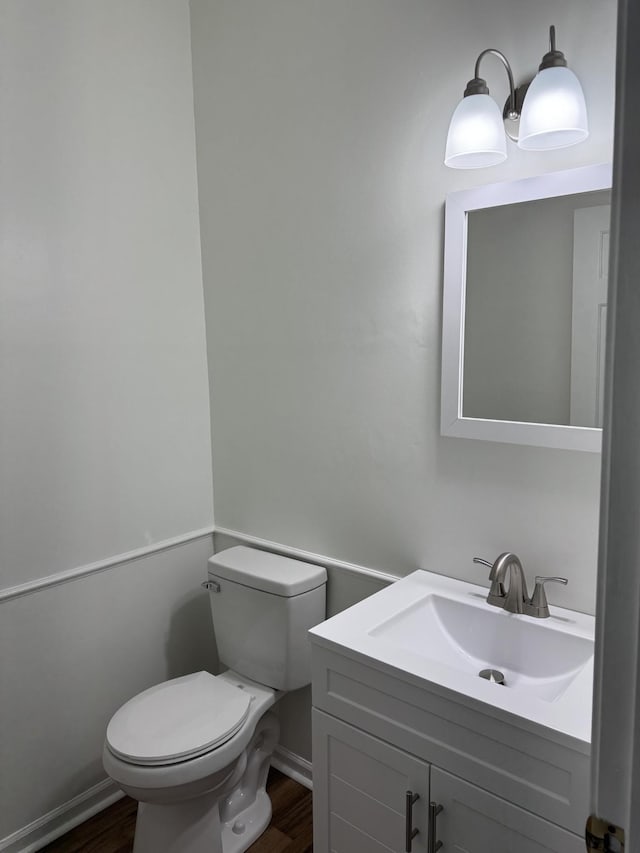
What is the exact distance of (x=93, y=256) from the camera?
1.85 metres

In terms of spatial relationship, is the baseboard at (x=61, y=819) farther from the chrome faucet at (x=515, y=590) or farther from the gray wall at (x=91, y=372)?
the chrome faucet at (x=515, y=590)

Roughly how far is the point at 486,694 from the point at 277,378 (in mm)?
1184

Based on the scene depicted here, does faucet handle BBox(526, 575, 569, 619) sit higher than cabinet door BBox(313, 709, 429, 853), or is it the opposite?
faucet handle BBox(526, 575, 569, 619)

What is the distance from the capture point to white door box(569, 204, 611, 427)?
50.2 inches

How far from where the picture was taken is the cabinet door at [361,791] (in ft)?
3.98

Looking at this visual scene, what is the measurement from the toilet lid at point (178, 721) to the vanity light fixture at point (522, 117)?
154 centimetres

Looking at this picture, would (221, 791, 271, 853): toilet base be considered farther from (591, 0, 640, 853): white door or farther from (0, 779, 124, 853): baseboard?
(591, 0, 640, 853): white door

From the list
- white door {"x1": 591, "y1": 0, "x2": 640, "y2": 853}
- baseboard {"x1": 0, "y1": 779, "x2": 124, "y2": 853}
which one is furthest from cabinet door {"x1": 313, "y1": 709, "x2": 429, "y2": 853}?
baseboard {"x1": 0, "y1": 779, "x2": 124, "y2": 853}

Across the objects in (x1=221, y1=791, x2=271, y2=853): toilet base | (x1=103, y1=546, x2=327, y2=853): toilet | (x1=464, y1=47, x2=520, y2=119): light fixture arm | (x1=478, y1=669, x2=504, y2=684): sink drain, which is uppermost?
(x1=464, y1=47, x2=520, y2=119): light fixture arm

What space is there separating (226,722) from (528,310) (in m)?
1.32

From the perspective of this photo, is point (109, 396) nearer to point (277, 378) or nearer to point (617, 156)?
point (277, 378)

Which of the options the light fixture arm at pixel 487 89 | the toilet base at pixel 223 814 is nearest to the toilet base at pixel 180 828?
the toilet base at pixel 223 814

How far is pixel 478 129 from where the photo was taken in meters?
1.31

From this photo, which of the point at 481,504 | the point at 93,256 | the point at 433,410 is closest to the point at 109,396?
the point at 93,256
